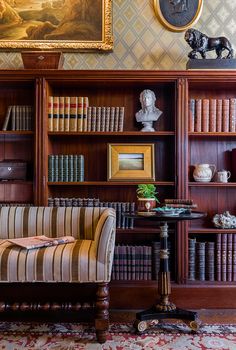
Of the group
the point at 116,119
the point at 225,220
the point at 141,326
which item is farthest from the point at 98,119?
the point at 141,326

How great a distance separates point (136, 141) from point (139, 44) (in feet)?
2.94

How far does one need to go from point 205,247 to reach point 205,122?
1.03 m

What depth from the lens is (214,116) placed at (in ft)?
9.51

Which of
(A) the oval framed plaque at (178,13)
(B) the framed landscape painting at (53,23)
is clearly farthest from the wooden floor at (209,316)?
(A) the oval framed plaque at (178,13)

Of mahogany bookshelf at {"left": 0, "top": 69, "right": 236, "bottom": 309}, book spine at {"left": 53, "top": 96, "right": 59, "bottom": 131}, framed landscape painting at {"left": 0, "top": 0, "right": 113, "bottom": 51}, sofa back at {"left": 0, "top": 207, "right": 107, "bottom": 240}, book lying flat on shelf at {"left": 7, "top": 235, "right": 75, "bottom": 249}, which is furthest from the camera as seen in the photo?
framed landscape painting at {"left": 0, "top": 0, "right": 113, "bottom": 51}

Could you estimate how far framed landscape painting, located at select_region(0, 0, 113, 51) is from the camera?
3.16 m

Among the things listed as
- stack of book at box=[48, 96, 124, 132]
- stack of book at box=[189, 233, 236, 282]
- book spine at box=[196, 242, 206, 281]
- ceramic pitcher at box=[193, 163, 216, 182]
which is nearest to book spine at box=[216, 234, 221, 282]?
stack of book at box=[189, 233, 236, 282]

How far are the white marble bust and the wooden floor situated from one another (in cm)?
149

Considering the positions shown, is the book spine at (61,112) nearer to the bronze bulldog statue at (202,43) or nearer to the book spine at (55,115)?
the book spine at (55,115)

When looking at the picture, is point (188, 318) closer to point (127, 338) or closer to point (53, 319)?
point (127, 338)

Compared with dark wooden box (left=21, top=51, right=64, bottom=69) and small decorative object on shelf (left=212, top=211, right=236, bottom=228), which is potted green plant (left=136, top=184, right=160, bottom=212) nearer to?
small decorative object on shelf (left=212, top=211, right=236, bottom=228)

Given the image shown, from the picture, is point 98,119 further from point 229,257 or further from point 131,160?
point 229,257

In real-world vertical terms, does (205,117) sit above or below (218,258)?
above

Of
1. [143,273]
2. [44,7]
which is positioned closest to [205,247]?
[143,273]
